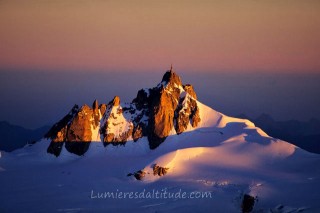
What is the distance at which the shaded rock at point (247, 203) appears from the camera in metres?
157

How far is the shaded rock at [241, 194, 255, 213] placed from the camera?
157 m

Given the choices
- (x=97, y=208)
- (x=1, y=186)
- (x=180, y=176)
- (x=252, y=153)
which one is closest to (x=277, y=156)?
(x=252, y=153)

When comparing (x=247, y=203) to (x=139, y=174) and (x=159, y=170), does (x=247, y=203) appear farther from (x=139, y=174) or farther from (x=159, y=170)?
(x=139, y=174)

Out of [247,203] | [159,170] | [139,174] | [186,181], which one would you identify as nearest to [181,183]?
[186,181]

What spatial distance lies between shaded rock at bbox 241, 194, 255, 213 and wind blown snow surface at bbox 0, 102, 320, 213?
1094 mm

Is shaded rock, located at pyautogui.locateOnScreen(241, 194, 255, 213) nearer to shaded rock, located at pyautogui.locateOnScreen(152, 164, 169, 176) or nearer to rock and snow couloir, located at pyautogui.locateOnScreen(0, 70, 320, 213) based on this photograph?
rock and snow couloir, located at pyautogui.locateOnScreen(0, 70, 320, 213)

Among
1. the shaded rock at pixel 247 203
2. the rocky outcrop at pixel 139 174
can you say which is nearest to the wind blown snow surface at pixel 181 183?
the shaded rock at pixel 247 203

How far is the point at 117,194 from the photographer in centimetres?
16850

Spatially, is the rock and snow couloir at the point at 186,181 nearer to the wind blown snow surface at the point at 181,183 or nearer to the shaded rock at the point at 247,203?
the wind blown snow surface at the point at 181,183

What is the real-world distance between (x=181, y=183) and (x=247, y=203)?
22944 mm

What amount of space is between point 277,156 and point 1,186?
83563 millimetres

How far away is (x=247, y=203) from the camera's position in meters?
159

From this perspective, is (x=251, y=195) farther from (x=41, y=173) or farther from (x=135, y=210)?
(x=41, y=173)

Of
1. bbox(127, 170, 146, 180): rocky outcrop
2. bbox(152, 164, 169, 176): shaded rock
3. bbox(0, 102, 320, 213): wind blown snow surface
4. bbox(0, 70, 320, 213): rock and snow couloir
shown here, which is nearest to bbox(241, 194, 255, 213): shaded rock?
bbox(0, 102, 320, 213): wind blown snow surface
